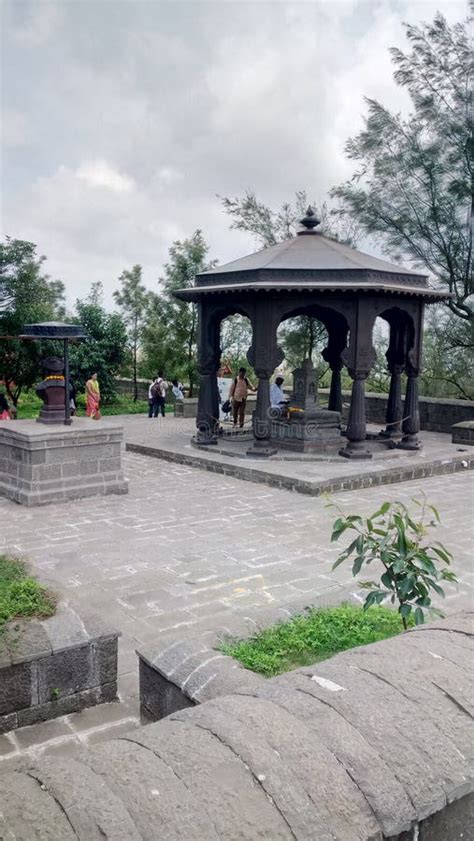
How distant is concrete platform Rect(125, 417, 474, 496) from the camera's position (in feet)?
33.0

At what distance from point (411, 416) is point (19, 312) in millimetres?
10865

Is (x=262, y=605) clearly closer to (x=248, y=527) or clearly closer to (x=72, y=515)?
(x=248, y=527)

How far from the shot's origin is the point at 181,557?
6.61 m

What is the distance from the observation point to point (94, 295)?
25.1 meters

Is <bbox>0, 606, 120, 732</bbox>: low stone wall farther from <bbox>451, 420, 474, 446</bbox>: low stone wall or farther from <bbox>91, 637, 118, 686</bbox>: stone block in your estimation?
<bbox>451, 420, 474, 446</bbox>: low stone wall

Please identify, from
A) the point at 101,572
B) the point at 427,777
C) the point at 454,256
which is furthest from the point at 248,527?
the point at 454,256

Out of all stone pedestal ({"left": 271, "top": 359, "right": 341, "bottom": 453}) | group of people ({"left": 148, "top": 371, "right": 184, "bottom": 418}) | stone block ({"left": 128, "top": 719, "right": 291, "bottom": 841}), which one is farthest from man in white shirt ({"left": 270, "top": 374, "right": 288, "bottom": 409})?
stone block ({"left": 128, "top": 719, "right": 291, "bottom": 841})

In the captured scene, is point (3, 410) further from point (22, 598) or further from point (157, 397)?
point (22, 598)

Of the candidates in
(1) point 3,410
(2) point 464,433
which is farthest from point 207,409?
(2) point 464,433

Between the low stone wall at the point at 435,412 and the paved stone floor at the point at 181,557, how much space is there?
532cm

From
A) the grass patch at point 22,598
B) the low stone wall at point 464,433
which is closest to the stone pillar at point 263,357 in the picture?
the low stone wall at point 464,433

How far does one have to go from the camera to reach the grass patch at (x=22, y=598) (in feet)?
12.5

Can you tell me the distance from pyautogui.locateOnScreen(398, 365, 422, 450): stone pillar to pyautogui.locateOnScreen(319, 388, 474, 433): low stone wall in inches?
132

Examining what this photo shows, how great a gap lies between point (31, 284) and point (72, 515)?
11.8m
